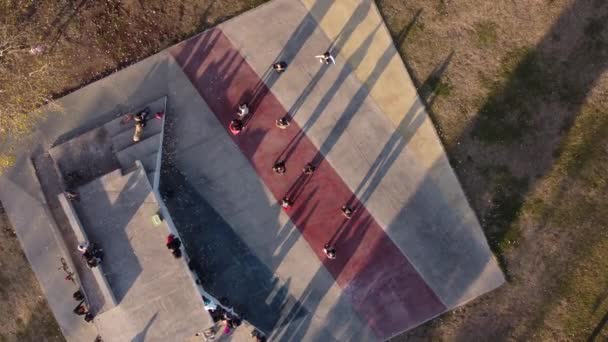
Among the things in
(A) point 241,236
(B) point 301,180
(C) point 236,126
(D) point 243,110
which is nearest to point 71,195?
(A) point 241,236

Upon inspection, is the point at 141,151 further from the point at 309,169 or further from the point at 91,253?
the point at 309,169

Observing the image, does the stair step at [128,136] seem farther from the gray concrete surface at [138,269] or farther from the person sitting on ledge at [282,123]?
the person sitting on ledge at [282,123]

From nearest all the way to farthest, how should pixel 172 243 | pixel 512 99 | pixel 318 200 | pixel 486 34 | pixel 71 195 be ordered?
1. pixel 172 243
2. pixel 71 195
3. pixel 318 200
4. pixel 512 99
5. pixel 486 34


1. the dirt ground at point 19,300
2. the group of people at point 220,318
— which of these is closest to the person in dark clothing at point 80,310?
the dirt ground at point 19,300

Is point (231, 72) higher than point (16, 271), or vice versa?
point (231, 72)

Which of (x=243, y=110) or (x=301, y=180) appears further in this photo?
(x=301, y=180)

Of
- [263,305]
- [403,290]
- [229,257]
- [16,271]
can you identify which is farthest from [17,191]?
[403,290]

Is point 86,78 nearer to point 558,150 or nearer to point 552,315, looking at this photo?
point 558,150

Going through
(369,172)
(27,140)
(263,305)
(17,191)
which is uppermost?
(27,140)
